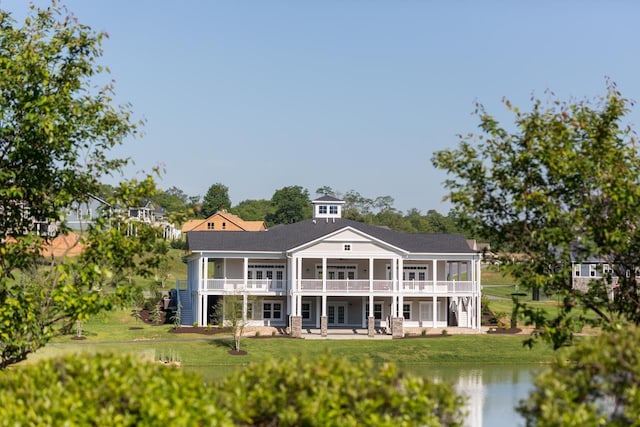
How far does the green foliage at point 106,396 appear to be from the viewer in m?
9.80

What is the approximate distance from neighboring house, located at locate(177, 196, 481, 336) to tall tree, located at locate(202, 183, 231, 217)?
87698 mm

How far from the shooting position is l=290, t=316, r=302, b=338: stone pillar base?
4788 centimetres

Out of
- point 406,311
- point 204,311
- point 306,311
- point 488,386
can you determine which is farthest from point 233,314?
point 488,386

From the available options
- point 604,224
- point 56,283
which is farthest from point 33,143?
point 604,224

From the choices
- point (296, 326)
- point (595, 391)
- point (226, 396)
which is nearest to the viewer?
point (595, 391)

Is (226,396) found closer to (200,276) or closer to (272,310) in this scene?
→ (200,276)

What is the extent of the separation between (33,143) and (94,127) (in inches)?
44.3

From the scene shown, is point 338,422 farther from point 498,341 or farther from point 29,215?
point 498,341

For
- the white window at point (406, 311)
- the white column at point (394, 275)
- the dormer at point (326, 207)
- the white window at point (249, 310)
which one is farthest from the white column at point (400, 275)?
the dormer at point (326, 207)

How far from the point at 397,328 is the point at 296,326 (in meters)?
5.28

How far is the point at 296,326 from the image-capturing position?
158 ft

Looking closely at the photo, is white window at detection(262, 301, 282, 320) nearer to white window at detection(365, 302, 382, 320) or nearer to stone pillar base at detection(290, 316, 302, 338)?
stone pillar base at detection(290, 316, 302, 338)

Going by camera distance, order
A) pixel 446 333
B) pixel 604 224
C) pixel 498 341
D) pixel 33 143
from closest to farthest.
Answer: pixel 604 224 < pixel 33 143 < pixel 498 341 < pixel 446 333

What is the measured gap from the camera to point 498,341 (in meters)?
45.4
